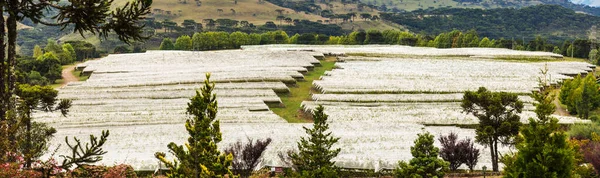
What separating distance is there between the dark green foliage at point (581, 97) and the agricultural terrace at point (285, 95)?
504 cm

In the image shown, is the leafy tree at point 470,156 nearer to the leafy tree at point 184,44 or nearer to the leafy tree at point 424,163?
the leafy tree at point 424,163

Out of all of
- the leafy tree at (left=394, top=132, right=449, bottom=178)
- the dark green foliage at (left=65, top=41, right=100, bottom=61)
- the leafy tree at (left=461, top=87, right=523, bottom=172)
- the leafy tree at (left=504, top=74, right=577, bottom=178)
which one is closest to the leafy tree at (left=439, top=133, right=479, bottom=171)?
the leafy tree at (left=461, top=87, right=523, bottom=172)

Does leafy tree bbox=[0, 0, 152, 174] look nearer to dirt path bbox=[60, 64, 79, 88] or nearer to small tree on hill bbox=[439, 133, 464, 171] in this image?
small tree on hill bbox=[439, 133, 464, 171]

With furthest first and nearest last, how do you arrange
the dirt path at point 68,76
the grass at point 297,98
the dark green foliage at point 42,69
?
the dirt path at point 68,76 < the dark green foliage at point 42,69 < the grass at point 297,98

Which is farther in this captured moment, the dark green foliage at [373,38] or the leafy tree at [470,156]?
the dark green foliage at [373,38]

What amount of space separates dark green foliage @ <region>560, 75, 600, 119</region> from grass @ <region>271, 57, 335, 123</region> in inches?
1287

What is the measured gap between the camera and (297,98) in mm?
75938

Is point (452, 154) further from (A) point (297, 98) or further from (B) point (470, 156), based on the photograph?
(A) point (297, 98)

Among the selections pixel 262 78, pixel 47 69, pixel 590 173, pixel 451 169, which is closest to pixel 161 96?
pixel 262 78

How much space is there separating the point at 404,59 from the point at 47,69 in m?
68.0

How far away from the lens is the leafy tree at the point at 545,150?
2280 cm

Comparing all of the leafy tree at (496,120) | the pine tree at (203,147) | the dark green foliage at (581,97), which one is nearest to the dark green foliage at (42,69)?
the leafy tree at (496,120)

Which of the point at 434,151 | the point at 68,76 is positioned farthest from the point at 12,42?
the point at 68,76

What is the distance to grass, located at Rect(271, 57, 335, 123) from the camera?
216 feet
